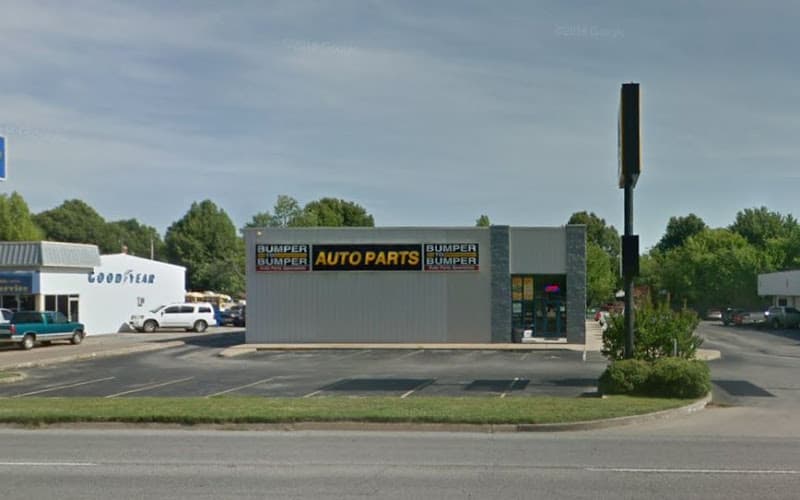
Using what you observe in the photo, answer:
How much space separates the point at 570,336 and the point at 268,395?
2245 cm

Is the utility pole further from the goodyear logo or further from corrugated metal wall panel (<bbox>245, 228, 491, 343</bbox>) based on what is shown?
the goodyear logo

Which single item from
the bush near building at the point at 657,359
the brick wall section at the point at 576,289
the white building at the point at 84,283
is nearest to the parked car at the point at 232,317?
the white building at the point at 84,283

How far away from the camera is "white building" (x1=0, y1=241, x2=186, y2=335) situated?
48438mm

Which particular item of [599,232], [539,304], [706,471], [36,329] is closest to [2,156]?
[706,471]

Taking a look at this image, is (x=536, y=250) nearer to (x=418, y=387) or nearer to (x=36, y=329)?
(x=418, y=387)

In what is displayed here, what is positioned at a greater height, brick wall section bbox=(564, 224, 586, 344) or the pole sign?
the pole sign

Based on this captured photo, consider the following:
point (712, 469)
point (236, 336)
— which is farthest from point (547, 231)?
point (712, 469)

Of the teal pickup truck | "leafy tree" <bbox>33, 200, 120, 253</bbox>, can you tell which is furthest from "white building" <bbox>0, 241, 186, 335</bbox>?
"leafy tree" <bbox>33, 200, 120, 253</bbox>

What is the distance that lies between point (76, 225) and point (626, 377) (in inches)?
4196

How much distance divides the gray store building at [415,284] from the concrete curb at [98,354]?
173 inches

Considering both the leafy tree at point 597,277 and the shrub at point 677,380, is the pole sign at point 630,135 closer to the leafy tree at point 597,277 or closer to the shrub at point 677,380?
the shrub at point 677,380

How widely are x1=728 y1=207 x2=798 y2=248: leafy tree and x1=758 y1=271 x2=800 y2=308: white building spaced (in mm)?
35910

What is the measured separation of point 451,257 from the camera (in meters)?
42.3

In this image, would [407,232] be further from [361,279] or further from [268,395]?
[268,395]
